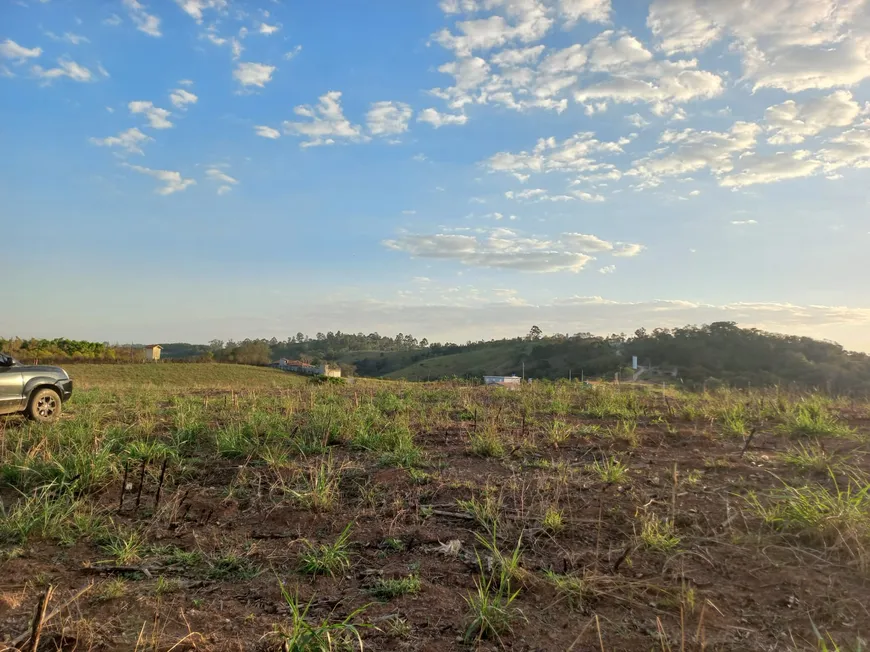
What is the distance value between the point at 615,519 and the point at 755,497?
45.9 inches

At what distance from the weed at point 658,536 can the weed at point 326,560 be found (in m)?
1.95

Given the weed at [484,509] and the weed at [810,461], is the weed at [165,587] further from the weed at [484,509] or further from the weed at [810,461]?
the weed at [810,461]

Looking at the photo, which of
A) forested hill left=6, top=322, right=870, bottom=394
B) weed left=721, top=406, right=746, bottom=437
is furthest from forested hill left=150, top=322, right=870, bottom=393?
weed left=721, top=406, right=746, bottom=437

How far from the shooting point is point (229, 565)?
3373 mm

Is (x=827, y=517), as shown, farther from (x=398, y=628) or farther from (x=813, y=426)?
(x=813, y=426)

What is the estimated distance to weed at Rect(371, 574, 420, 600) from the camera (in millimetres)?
2938

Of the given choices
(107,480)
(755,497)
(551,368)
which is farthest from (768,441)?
(551,368)

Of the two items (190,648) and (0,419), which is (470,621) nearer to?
(190,648)

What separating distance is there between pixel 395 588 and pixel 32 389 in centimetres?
867

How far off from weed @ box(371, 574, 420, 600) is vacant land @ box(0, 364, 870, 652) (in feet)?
0.04

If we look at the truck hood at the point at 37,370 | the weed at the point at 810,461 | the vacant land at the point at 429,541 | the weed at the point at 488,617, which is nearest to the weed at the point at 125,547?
the vacant land at the point at 429,541

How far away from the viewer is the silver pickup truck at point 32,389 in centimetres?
830

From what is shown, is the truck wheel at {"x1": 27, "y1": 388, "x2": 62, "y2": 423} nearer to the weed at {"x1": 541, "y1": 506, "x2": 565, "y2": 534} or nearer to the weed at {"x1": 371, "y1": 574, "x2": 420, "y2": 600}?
the weed at {"x1": 371, "y1": 574, "x2": 420, "y2": 600}

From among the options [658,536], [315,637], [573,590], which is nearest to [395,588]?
[315,637]
